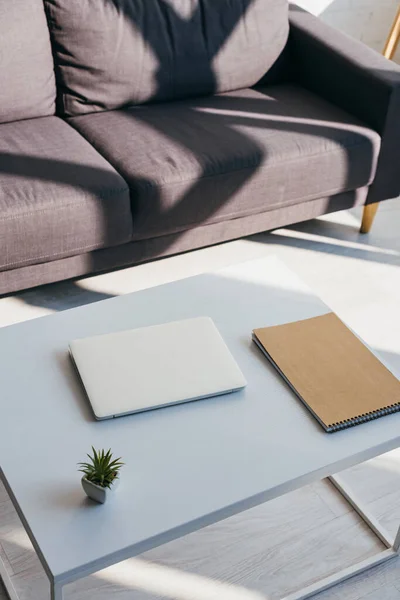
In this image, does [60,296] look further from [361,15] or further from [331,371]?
[361,15]

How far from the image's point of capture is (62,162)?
2.32 meters

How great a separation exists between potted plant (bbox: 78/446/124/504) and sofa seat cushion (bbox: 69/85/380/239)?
1.12 metres

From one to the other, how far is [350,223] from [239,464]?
1.72 m

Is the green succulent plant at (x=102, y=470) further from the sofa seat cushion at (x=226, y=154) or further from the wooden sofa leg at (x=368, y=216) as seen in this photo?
the wooden sofa leg at (x=368, y=216)

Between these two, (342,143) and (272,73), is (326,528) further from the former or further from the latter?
(272,73)

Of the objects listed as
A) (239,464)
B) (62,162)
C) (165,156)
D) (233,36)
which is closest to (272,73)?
(233,36)

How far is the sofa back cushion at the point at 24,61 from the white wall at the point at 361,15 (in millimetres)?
1370

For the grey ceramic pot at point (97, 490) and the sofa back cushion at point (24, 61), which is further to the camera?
the sofa back cushion at point (24, 61)

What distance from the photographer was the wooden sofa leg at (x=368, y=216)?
2.84m

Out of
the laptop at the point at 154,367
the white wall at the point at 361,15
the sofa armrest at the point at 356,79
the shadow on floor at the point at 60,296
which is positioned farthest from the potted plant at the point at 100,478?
the white wall at the point at 361,15

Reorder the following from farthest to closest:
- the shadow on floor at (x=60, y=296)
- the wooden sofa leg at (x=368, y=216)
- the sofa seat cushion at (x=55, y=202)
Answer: the wooden sofa leg at (x=368, y=216), the shadow on floor at (x=60, y=296), the sofa seat cushion at (x=55, y=202)

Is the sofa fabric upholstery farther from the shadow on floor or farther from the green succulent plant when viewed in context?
the green succulent plant

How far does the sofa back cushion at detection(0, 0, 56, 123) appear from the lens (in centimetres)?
242

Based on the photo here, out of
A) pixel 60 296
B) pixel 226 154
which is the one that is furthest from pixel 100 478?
pixel 226 154
